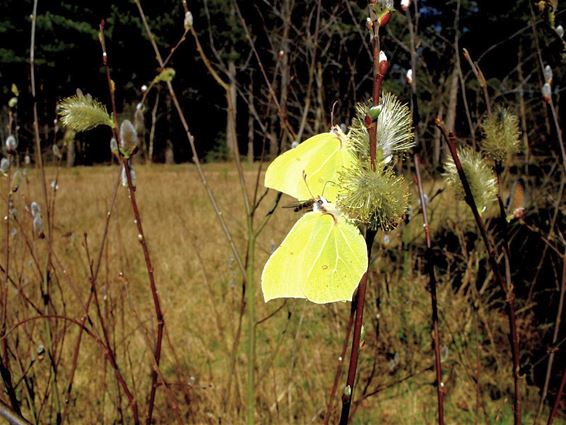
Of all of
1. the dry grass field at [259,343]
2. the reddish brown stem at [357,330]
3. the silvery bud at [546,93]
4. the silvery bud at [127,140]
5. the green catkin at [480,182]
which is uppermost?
the silvery bud at [546,93]

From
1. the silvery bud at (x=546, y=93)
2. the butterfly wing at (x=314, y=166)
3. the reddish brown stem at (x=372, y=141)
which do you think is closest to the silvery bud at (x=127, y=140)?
the butterfly wing at (x=314, y=166)

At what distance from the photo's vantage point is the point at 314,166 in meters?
0.70

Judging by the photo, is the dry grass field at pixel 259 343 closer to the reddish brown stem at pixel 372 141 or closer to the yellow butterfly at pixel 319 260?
the yellow butterfly at pixel 319 260

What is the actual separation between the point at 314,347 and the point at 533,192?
2.16m

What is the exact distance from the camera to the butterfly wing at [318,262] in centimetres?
58

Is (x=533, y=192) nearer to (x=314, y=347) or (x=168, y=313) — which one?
(x=314, y=347)

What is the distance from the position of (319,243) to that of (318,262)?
0.03 meters

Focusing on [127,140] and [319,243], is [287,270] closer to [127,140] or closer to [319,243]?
[319,243]

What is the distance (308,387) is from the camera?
97.7 inches

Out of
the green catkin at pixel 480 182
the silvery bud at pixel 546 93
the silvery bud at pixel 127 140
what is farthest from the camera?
the silvery bud at pixel 546 93

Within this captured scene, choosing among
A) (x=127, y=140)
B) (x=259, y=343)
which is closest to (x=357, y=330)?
(x=127, y=140)

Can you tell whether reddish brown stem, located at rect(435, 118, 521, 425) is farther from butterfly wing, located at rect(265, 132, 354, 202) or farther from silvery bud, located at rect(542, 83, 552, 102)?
silvery bud, located at rect(542, 83, 552, 102)

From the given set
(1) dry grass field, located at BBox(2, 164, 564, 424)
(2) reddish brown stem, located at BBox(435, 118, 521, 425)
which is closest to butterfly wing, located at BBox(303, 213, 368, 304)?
(2) reddish brown stem, located at BBox(435, 118, 521, 425)

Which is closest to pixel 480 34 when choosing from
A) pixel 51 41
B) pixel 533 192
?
pixel 533 192
